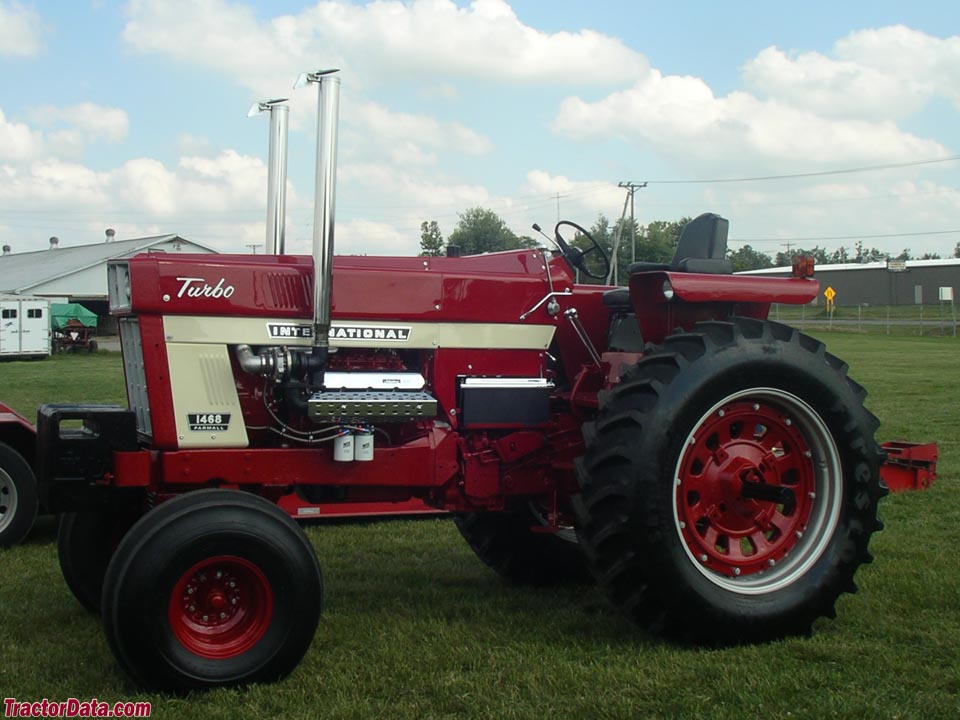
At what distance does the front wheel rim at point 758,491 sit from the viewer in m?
4.34

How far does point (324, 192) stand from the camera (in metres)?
4.00

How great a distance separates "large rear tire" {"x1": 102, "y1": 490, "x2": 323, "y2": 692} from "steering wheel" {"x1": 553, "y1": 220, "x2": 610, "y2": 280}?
6.59 feet

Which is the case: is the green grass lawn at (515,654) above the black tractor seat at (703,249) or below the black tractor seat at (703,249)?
below

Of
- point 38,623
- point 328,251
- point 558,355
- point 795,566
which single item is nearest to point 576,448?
point 558,355

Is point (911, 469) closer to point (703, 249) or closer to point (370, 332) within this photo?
point (703, 249)

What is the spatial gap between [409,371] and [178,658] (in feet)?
5.06

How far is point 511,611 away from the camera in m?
4.85

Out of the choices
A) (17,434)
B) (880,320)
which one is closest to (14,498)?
(17,434)

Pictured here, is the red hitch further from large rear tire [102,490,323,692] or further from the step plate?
large rear tire [102,490,323,692]

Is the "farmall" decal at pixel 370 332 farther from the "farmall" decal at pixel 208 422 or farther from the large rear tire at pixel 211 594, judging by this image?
the large rear tire at pixel 211 594

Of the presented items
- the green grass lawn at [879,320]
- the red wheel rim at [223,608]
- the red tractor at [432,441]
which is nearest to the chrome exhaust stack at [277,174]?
the red tractor at [432,441]

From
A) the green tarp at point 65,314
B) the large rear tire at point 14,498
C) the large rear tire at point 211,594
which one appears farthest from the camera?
the green tarp at point 65,314

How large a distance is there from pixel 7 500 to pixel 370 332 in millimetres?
3284

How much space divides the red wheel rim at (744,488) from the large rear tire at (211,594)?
1610mm
